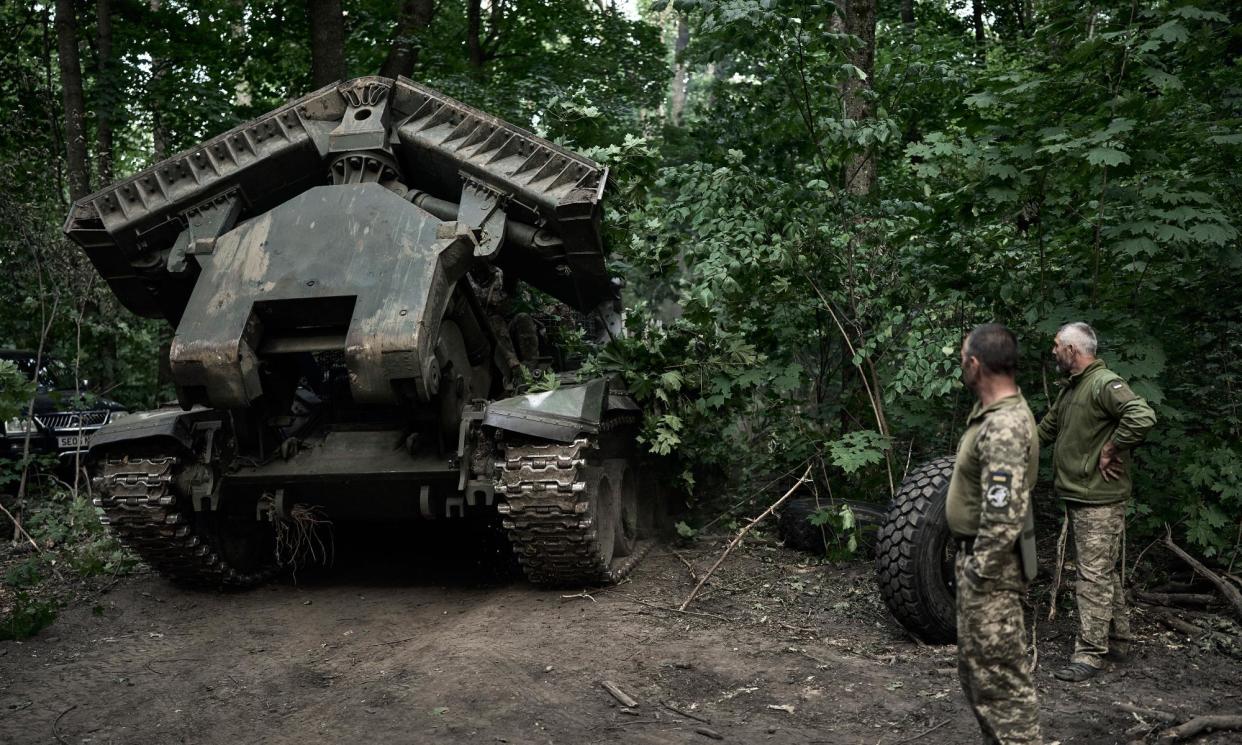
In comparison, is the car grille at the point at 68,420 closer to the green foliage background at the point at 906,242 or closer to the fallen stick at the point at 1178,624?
the green foliage background at the point at 906,242

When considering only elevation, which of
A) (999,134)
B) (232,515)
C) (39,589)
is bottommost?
(39,589)

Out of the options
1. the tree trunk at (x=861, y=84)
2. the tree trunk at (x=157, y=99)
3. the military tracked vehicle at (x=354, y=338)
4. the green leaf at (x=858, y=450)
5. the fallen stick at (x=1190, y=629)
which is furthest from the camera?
the tree trunk at (x=157, y=99)

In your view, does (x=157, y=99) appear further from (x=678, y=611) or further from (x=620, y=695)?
(x=620, y=695)

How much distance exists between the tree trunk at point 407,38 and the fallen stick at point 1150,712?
12.2 metres

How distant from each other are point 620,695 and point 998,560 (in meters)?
2.15

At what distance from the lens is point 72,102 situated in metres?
12.8

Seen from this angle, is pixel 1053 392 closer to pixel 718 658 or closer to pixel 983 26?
pixel 718 658

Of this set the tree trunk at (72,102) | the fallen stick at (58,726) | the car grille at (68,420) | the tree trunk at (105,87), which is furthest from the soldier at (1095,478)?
the tree trunk at (105,87)

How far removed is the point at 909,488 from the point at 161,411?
5.19 m

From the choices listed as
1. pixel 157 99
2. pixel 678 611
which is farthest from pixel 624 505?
pixel 157 99

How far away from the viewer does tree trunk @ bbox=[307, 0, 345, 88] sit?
14.3 metres

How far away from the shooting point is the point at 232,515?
832 centimetres

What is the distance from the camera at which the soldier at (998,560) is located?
422cm

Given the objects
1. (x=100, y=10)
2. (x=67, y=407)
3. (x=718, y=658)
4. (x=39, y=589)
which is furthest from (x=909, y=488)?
(x=100, y=10)
